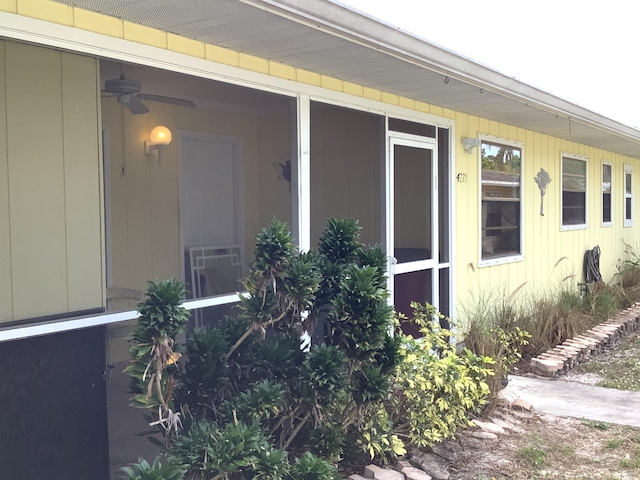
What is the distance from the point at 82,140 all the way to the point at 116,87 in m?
1.66

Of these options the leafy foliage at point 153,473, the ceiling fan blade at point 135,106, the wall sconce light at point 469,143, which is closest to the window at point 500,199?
the wall sconce light at point 469,143

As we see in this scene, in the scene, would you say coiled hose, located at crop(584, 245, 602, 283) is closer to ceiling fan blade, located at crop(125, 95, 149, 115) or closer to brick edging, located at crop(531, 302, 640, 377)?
brick edging, located at crop(531, 302, 640, 377)

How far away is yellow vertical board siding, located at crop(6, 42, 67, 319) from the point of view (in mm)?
2703

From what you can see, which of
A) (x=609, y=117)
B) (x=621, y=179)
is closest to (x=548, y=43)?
(x=621, y=179)

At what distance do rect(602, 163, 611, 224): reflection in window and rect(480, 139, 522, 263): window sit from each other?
3.81 m

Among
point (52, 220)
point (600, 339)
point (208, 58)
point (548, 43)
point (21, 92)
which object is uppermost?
point (548, 43)

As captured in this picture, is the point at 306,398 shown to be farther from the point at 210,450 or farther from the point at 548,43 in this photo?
the point at 548,43

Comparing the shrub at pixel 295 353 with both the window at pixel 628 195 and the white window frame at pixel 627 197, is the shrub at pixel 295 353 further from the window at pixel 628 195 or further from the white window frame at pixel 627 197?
the window at pixel 628 195

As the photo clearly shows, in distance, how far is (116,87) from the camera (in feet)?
14.6

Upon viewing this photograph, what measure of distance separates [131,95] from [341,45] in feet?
6.25

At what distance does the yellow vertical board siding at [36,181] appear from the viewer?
2703 mm

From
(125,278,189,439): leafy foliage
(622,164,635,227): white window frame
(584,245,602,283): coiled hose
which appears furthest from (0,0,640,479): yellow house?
(622,164,635,227): white window frame

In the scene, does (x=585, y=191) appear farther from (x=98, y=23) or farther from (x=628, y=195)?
(x=98, y=23)

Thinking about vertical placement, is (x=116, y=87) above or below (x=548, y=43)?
below
